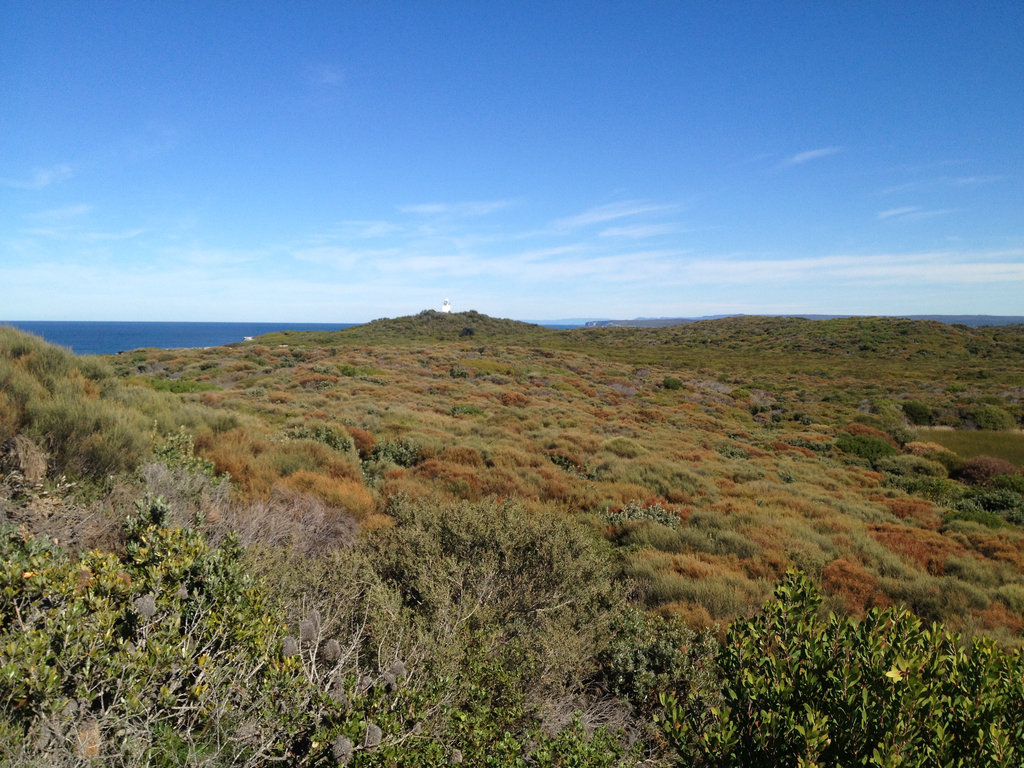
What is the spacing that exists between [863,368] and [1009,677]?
58998 mm

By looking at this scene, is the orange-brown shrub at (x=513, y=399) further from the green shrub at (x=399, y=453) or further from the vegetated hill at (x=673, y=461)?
the green shrub at (x=399, y=453)

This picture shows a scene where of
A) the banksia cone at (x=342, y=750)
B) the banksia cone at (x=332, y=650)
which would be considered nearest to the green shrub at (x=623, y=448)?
the banksia cone at (x=332, y=650)

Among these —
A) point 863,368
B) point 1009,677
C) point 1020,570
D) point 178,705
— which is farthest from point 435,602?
point 863,368

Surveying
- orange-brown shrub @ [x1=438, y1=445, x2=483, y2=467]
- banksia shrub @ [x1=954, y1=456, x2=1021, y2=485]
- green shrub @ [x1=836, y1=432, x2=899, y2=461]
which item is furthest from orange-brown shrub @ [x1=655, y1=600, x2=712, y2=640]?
green shrub @ [x1=836, y1=432, x2=899, y2=461]

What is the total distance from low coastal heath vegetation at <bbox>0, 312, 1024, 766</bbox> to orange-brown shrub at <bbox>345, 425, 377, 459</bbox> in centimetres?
8

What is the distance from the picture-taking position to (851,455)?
19094 millimetres

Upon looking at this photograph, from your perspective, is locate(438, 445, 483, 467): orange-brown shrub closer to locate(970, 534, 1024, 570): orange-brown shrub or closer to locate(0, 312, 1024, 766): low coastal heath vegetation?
locate(0, 312, 1024, 766): low coastal heath vegetation

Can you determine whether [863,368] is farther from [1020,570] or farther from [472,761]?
[472,761]

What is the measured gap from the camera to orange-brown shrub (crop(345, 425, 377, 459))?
1082 centimetres

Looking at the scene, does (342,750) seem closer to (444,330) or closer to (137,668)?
(137,668)

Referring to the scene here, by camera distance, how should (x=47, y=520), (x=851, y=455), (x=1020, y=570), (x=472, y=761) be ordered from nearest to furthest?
(x=472, y=761) < (x=47, y=520) < (x=1020, y=570) < (x=851, y=455)

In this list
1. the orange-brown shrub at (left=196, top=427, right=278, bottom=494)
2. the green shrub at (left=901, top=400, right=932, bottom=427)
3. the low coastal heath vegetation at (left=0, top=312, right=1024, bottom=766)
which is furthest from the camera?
the green shrub at (left=901, top=400, right=932, bottom=427)

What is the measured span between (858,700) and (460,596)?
10.5 ft

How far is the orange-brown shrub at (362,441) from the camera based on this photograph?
1082cm
